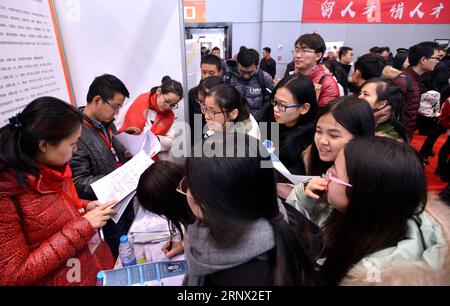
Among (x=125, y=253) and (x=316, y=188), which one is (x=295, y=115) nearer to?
(x=316, y=188)

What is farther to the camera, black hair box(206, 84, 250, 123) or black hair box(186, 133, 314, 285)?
black hair box(206, 84, 250, 123)

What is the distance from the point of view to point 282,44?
275 inches

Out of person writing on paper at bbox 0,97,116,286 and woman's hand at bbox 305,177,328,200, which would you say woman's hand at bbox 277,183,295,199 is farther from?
person writing on paper at bbox 0,97,116,286

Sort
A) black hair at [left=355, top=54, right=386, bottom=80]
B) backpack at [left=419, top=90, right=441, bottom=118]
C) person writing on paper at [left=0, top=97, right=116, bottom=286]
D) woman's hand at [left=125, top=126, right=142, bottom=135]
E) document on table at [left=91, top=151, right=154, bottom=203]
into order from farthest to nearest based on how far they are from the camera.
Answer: backpack at [left=419, top=90, right=441, bottom=118] → black hair at [left=355, top=54, right=386, bottom=80] → woman's hand at [left=125, top=126, right=142, bottom=135] → document on table at [left=91, top=151, right=154, bottom=203] → person writing on paper at [left=0, top=97, right=116, bottom=286]

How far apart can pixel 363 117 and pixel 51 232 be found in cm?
142

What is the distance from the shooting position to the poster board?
1.25 meters

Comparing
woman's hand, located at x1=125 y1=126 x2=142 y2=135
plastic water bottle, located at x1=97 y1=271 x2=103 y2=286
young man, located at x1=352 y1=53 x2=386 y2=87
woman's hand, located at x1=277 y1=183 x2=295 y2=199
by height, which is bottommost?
plastic water bottle, located at x1=97 y1=271 x2=103 y2=286

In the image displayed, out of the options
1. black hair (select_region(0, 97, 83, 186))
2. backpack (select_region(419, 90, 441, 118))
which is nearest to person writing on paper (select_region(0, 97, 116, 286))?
black hair (select_region(0, 97, 83, 186))

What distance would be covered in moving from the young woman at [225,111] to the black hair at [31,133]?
2.83 ft

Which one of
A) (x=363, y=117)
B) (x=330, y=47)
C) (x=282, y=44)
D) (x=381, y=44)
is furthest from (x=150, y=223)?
(x=381, y=44)

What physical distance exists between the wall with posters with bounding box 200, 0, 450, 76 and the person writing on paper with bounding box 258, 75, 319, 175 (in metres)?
6.04

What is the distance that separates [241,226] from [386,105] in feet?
4.82
